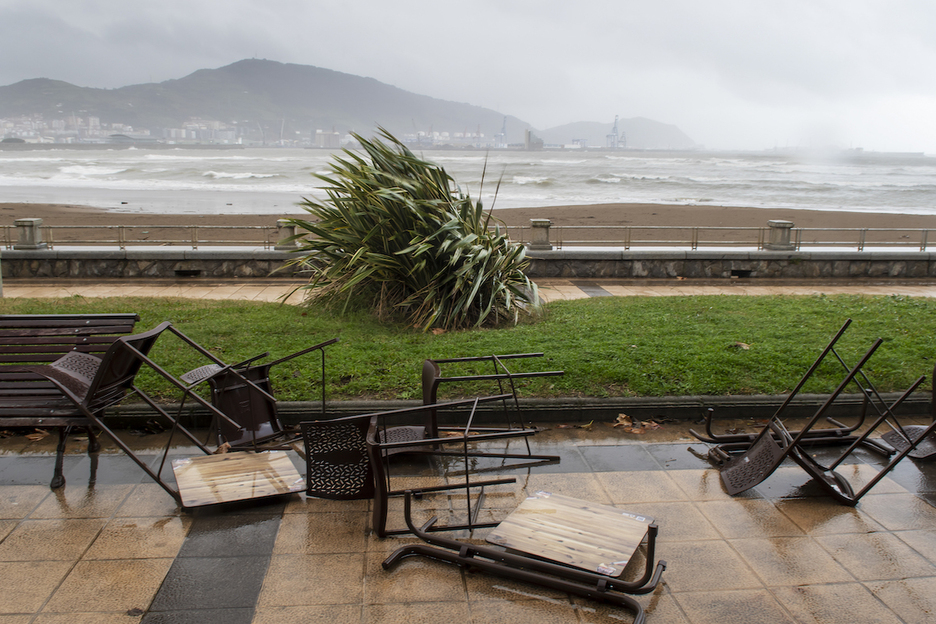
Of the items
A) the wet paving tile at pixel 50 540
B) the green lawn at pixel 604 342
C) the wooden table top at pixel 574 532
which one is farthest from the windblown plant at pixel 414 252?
the wet paving tile at pixel 50 540

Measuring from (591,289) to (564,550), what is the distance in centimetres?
976

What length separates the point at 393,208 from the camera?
29.7ft

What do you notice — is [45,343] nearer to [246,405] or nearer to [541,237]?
[246,405]

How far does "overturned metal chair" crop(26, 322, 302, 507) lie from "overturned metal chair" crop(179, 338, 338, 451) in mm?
287

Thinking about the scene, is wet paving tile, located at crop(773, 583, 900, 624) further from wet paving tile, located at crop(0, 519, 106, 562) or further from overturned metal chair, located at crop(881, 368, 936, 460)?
wet paving tile, located at crop(0, 519, 106, 562)

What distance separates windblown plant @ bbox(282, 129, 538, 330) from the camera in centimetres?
883

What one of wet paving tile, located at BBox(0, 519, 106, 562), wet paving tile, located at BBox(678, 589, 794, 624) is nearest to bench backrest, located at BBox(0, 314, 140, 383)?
wet paving tile, located at BBox(0, 519, 106, 562)

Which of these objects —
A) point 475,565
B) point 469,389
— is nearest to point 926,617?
point 475,565

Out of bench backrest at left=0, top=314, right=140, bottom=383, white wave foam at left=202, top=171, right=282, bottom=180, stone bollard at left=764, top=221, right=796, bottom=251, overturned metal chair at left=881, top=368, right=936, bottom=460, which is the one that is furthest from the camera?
white wave foam at left=202, top=171, right=282, bottom=180

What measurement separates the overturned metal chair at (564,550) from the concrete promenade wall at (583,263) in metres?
10.4

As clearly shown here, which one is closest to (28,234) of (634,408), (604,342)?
(604,342)

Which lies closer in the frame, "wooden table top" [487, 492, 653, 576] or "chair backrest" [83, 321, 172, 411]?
"wooden table top" [487, 492, 653, 576]

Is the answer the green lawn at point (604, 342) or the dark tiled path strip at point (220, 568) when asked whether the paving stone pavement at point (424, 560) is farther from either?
the green lawn at point (604, 342)

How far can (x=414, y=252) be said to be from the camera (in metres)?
8.84
